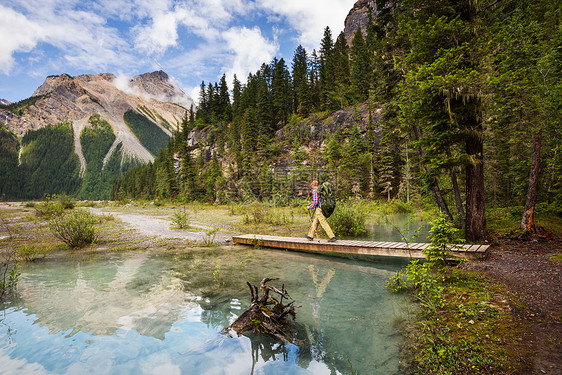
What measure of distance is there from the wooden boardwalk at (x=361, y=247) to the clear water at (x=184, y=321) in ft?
2.12

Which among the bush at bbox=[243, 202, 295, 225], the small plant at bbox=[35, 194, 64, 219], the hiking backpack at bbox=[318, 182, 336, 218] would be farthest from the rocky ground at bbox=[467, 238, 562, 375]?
the small plant at bbox=[35, 194, 64, 219]

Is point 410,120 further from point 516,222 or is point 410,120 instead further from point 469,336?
point 469,336

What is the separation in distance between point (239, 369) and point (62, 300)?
5.79 metres

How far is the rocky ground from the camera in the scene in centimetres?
327

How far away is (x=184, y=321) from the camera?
18.0 ft

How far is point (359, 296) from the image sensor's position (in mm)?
6664

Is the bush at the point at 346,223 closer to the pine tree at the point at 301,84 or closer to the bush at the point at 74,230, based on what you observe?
the bush at the point at 74,230

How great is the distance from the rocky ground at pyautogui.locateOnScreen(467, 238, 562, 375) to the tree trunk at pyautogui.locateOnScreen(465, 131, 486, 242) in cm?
88

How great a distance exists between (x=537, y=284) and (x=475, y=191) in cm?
482

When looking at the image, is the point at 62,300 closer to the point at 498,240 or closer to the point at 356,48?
the point at 498,240

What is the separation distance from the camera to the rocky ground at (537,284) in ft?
10.7

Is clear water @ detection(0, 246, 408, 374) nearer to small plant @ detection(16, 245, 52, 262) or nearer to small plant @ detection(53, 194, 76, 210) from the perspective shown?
small plant @ detection(16, 245, 52, 262)

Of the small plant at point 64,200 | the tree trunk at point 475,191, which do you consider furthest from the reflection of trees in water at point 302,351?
the small plant at point 64,200

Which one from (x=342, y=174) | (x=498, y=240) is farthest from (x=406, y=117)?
(x=342, y=174)
